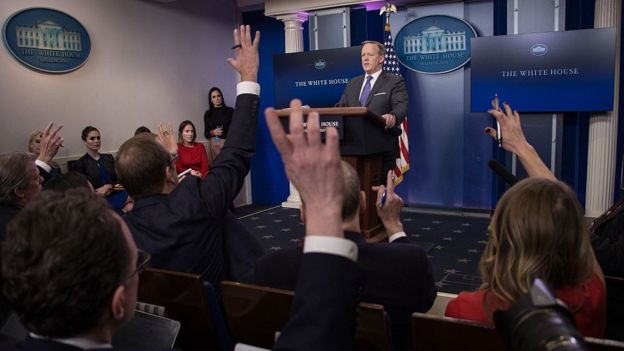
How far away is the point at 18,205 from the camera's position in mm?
2016

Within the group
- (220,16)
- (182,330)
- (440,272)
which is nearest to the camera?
(182,330)

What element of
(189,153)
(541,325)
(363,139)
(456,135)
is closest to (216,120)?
(189,153)

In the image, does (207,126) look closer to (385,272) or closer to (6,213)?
(6,213)

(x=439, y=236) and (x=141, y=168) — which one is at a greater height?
(x=141, y=168)

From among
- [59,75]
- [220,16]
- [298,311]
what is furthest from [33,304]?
[220,16]

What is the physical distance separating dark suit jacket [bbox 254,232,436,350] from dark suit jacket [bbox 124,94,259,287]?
362 mm

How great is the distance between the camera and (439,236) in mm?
4934

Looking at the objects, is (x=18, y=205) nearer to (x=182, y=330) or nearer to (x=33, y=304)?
(x=182, y=330)

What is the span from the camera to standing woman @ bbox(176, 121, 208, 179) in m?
5.88

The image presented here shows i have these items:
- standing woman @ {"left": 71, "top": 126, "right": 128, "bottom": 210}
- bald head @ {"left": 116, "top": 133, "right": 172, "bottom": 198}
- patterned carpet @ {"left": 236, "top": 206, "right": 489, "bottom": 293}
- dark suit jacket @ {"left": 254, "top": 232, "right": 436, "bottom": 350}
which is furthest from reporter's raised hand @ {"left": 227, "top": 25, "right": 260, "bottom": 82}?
standing woman @ {"left": 71, "top": 126, "right": 128, "bottom": 210}

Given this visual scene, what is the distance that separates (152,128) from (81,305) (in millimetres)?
5570

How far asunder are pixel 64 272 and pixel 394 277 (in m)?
0.85

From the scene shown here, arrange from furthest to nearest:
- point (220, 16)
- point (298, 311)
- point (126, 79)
A: point (220, 16) < point (126, 79) < point (298, 311)

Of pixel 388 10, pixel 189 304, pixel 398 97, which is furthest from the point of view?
pixel 388 10
